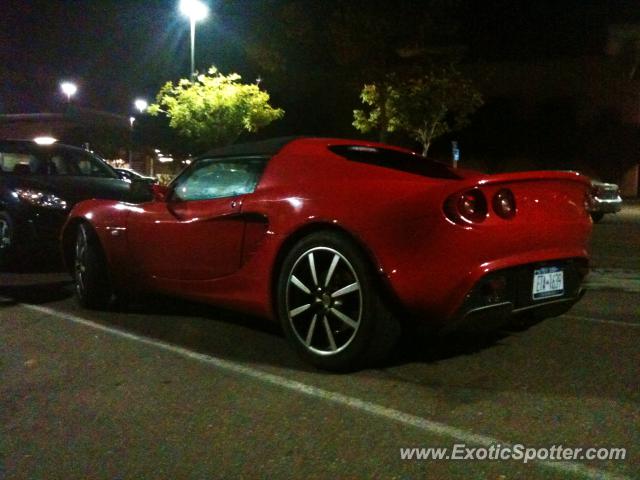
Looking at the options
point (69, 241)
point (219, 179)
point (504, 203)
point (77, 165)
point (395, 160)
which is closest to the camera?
point (504, 203)

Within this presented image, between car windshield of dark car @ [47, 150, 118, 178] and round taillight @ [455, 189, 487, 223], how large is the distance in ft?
22.2

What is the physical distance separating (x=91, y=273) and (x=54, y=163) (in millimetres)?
4069

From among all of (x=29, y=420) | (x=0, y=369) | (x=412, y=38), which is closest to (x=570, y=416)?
(x=29, y=420)

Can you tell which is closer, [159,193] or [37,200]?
[159,193]

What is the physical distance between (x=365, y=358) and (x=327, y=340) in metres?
0.28

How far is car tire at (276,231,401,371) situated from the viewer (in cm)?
421

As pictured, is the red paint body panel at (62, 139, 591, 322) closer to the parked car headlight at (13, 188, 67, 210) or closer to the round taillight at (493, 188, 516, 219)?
the round taillight at (493, 188, 516, 219)

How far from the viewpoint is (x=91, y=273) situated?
6277mm

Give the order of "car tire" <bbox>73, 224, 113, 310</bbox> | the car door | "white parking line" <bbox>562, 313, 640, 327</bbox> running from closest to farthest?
the car door, "white parking line" <bbox>562, 313, 640, 327</bbox>, "car tire" <bbox>73, 224, 113, 310</bbox>

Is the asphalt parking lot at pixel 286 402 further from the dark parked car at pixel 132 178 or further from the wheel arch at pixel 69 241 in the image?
the dark parked car at pixel 132 178

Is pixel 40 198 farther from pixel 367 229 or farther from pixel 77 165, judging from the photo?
pixel 367 229

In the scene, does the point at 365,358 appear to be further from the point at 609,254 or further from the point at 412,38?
the point at 412,38

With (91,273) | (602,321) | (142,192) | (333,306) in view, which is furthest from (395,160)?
(91,273)

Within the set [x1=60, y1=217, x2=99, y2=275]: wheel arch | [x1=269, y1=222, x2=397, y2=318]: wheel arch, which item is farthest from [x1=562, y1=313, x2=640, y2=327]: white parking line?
[x1=60, y1=217, x2=99, y2=275]: wheel arch
